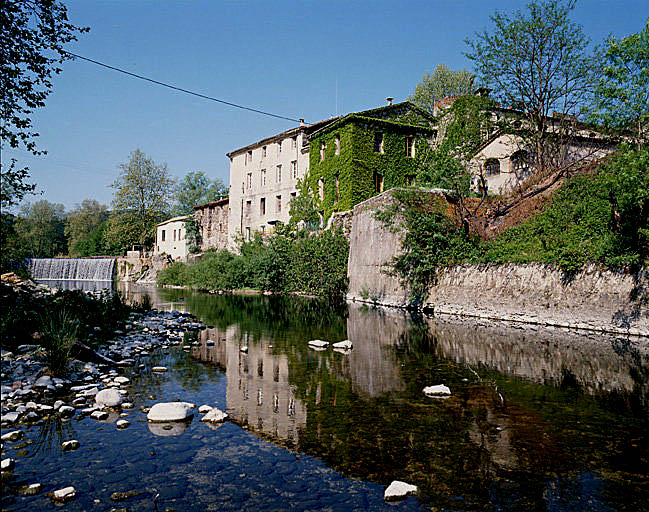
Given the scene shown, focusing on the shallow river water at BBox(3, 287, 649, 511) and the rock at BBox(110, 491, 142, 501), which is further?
the shallow river water at BBox(3, 287, 649, 511)

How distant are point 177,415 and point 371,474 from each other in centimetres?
244

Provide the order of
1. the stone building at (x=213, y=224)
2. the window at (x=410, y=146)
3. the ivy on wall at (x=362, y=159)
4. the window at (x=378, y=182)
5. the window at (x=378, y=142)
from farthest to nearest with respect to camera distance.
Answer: the stone building at (x=213, y=224) < the window at (x=410, y=146) < the window at (x=378, y=142) < the window at (x=378, y=182) < the ivy on wall at (x=362, y=159)

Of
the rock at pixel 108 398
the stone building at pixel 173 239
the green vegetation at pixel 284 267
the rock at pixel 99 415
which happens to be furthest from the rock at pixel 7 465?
the stone building at pixel 173 239

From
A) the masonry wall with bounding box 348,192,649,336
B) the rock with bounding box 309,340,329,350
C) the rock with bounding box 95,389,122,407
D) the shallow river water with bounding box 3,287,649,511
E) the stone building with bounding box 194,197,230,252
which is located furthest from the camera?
the stone building with bounding box 194,197,230,252

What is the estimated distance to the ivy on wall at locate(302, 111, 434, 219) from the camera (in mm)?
30906

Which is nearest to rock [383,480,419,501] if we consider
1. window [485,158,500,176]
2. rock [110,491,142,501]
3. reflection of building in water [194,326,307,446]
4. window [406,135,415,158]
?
reflection of building in water [194,326,307,446]

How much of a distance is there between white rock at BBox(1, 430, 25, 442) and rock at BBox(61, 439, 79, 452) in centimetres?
53

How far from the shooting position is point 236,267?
34.3 metres

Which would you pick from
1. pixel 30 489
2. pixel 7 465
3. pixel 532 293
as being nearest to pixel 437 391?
pixel 30 489

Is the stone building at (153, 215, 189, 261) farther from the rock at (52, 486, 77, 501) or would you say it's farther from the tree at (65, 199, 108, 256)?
the rock at (52, 486, 77, 501)

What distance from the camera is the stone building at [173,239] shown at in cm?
5425

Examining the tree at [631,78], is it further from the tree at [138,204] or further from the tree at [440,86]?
the tree at [138,204]

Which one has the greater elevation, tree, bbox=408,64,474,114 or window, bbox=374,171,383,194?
tree, bbox=408,64,474,114

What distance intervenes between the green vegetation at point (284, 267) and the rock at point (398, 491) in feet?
75.1
